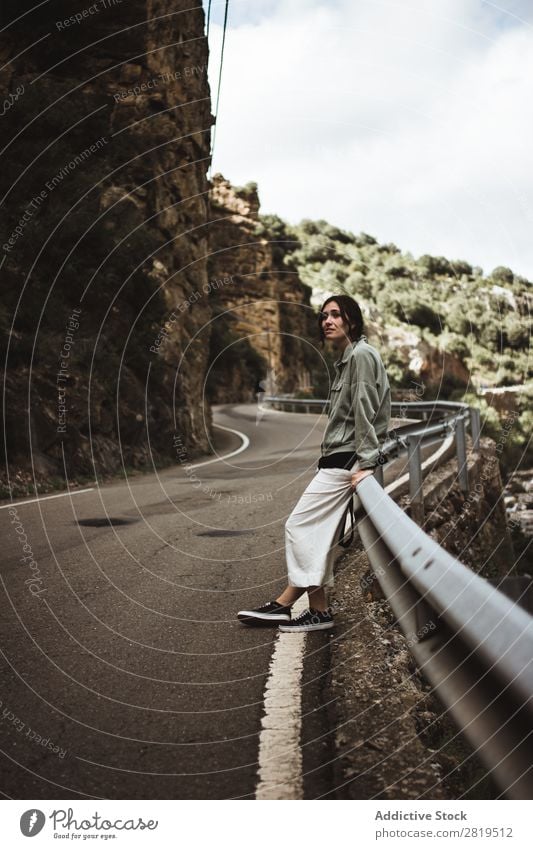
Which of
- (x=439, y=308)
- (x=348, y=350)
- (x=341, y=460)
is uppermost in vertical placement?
(x=439, y=308)

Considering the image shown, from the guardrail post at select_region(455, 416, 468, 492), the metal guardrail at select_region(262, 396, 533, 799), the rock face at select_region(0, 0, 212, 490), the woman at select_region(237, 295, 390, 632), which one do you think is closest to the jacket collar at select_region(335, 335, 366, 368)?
the woman at select_region(237, 295, 390, 632)

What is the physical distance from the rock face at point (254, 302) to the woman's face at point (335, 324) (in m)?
45.0

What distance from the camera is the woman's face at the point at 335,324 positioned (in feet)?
12.6

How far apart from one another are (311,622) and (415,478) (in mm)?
3281

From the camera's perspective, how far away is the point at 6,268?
1266cm

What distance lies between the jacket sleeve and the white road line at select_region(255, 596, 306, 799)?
110 centimetres

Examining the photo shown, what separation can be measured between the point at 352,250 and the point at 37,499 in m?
34.2

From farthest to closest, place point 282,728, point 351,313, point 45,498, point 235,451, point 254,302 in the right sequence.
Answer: point 254,302 → point 235,451 → point 45,498 → point 351,313 → point 282,728

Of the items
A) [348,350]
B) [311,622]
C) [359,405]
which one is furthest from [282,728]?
[348,350]

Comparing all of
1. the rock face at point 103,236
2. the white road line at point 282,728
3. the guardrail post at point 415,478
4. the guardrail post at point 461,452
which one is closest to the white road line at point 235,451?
the rock face at point 103,236

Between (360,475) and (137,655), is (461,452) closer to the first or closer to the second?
(360,475)

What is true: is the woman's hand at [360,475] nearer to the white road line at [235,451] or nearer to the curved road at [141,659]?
the curved road at [141,659]

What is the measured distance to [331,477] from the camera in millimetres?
3869

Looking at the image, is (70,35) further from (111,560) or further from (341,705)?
(341,705)
